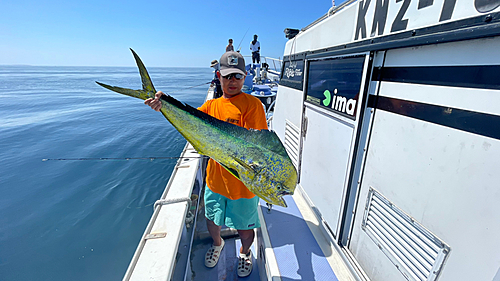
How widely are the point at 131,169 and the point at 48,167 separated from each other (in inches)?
98.4

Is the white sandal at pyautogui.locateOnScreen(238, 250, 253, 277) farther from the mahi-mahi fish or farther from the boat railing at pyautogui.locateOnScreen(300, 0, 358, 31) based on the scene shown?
the boat railing at pyautogui.locateOnScreen(300, 0, 358, 31)

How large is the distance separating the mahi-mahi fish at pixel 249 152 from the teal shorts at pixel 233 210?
56 centimetres

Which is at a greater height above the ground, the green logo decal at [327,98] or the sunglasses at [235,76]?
the sunglasses at [235,76]

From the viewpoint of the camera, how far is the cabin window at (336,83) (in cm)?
173

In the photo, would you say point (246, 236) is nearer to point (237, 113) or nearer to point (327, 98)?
point (237, 113)

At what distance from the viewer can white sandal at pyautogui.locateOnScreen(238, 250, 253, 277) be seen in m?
2.38

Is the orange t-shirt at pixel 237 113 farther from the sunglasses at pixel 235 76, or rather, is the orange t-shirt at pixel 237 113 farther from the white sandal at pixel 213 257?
the white sandal at pixel 213 257

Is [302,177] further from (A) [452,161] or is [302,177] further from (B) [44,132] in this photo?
(B) [44,132]

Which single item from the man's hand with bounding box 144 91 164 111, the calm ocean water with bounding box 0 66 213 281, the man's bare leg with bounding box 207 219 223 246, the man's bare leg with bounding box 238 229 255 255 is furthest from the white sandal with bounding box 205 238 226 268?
the calm ocean water with bounding box 0 66 213 281

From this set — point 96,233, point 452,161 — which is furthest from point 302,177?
point 96,233

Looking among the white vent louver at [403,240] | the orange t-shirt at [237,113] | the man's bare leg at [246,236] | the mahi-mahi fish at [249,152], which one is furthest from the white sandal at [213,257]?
the white vent louver at [403,240]

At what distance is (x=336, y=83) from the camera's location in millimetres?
1993

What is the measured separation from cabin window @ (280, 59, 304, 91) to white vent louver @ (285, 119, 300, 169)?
0.57 meters

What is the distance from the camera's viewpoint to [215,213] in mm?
2127
